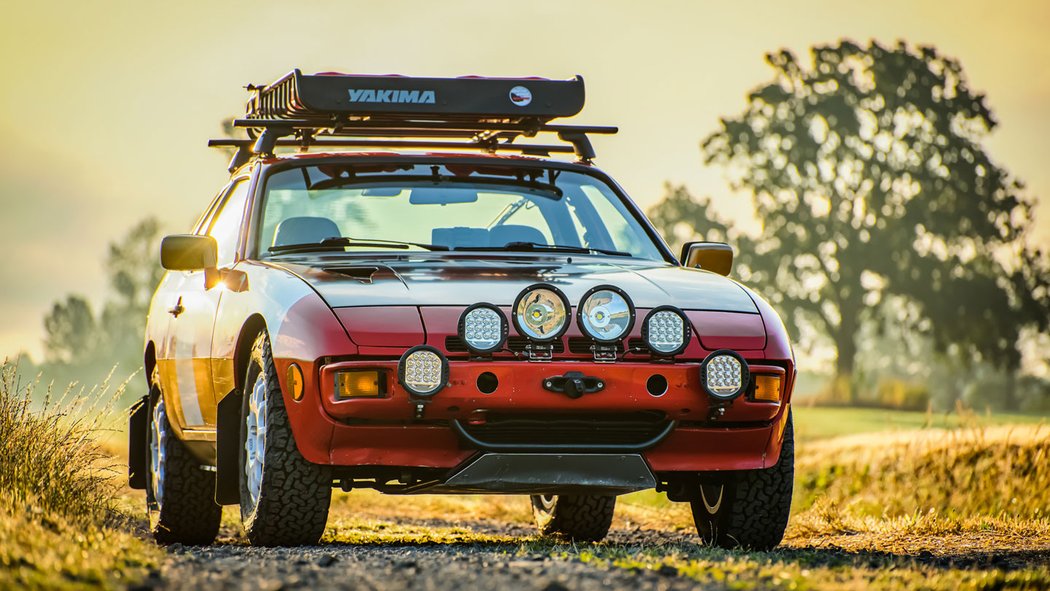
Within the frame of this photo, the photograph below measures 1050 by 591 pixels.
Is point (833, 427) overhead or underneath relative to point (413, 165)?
underneath

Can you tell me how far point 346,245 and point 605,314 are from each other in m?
1.64

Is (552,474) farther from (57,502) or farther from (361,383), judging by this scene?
(57,502)

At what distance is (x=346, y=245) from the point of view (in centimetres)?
731

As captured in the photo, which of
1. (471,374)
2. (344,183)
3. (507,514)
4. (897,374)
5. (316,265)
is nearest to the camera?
(471,374)

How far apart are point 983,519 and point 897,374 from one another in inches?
4996

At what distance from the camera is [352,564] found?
213 inches

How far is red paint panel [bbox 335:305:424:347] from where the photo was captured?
5.98 m

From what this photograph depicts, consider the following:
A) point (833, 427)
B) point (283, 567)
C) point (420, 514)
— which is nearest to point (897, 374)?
point (833, 427)

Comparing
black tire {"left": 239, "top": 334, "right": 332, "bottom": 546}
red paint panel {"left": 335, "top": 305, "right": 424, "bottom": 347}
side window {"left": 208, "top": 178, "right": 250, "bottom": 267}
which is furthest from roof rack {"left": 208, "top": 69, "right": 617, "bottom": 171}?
red paint panel {"left": 335, "top": 305, "right": 424, "bottom": 347}

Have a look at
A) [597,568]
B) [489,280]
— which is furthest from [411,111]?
[597,568]

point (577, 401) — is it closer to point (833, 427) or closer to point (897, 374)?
point (833, 427)

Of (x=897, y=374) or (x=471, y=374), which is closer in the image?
(x=471, y=374)

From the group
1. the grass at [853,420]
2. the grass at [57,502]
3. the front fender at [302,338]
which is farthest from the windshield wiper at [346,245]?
the grass at [853,420]

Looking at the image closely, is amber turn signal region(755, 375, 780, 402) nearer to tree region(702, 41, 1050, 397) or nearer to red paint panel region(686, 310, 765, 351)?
red paint panel region(686, 310, 765, 351)
